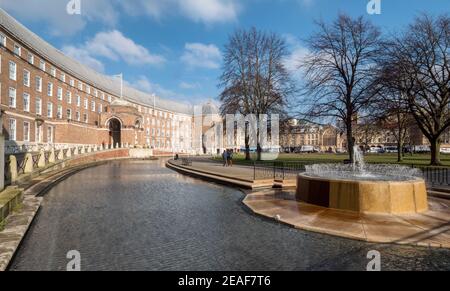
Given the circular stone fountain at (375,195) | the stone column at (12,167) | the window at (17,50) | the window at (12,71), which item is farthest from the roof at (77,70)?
the circular stone fountain at (375,195)

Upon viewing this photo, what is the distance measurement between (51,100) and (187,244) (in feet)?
191

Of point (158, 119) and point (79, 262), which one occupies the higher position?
point (158, 119)

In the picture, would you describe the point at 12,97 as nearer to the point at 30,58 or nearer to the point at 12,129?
the point at 12,129

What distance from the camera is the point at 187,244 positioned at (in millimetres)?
7227

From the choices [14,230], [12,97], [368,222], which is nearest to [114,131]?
[12,97]

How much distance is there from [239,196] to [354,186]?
570 centimetres

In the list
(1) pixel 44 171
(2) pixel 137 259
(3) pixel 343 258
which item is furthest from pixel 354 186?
(1) pixel 44 171

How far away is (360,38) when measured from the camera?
2845 cm

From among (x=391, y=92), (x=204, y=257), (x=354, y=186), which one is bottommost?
(x=204, y=257)

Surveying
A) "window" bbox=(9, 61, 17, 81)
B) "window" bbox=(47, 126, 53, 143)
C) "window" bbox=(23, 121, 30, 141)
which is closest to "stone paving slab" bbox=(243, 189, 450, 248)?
"window" bbox=(9, 61, 17, 81)

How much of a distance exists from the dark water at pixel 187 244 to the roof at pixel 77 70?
4383 centimetres

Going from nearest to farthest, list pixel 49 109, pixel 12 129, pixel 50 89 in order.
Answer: pixel 12 129 → pixel 49 109 → pixel 50 89

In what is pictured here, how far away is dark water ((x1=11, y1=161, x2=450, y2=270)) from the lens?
5965 mm

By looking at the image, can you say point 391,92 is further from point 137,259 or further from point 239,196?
point 137,259
